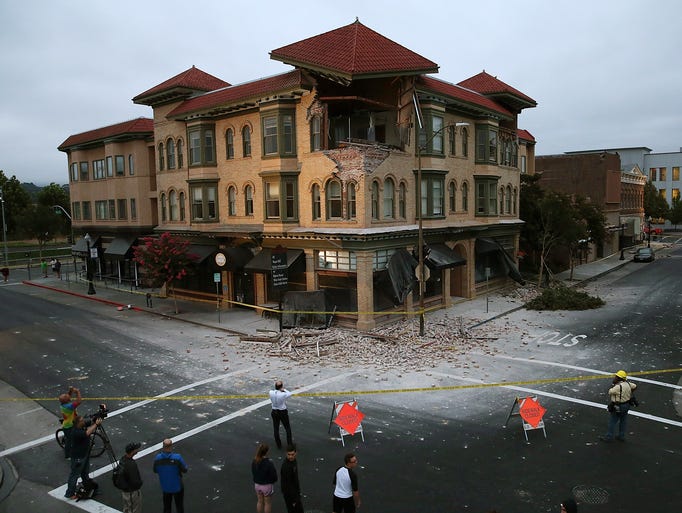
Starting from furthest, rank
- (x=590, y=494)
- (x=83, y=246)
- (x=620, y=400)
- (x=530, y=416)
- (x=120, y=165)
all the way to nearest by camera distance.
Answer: (x=83, y=246)
(x=120, y=165)
(x=530, y=416)
(x=620, y=400)
(x=590, y=494)

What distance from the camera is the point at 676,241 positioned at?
83750 millimetres

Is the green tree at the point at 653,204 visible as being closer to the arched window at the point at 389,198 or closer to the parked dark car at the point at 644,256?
the parked dark car at the point at 644,256

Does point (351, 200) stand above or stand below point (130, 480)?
above

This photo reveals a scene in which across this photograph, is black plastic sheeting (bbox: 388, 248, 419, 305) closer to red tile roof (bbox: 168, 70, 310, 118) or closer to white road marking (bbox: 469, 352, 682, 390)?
white road marking (bbox: 469, 352, 682, 390)

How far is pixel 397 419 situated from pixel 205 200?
22060mm

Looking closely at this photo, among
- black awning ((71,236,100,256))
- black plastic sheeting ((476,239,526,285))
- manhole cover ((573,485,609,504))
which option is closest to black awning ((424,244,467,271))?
black plastic sheeting ((476,239,526,285))

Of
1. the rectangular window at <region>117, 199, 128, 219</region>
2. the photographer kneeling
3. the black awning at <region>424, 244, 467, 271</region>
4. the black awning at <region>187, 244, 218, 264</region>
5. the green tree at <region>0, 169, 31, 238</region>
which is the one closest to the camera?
the photographer kneeling

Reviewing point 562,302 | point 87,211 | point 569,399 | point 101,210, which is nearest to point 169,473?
point 569,399

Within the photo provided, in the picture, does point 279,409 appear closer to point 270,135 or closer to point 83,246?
point 270,135

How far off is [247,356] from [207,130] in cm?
1632

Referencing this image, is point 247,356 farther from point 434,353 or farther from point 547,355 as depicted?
point 547,355

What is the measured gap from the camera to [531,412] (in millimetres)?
13172

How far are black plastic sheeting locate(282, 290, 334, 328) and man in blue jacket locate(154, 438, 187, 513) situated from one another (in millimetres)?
15712

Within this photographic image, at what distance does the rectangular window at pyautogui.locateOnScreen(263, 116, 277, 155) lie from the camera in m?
27.7
